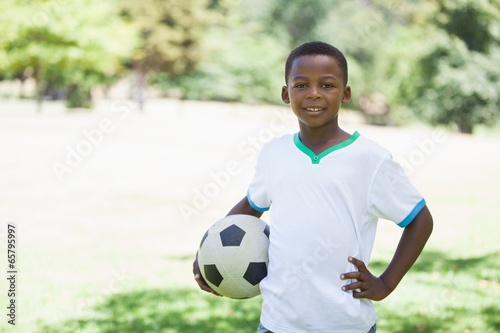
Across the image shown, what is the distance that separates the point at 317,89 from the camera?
2301 millimetres

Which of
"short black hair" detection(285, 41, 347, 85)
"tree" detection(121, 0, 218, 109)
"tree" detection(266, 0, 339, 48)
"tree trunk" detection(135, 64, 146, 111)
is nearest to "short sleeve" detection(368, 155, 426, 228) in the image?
"short black hair" detection(285, 41, 347, 85)

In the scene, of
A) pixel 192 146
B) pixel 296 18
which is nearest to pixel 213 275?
pixel 192 146

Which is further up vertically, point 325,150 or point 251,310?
point 325,150

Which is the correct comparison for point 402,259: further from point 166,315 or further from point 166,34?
point 166,34

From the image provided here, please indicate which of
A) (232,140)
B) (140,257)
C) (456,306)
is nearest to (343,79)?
(456,306)

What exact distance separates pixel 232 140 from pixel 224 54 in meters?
24.1

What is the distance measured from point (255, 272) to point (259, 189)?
36 cm

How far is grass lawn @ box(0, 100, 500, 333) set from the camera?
16.5 ft

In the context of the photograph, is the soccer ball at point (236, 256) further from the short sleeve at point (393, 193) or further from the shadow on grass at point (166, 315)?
the shadow on grass at point (166, 315)

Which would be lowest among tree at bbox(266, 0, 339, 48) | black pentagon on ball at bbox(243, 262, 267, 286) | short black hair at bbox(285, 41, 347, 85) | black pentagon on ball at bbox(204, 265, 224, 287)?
black pentagon on ball at bbox(204, 265, 224, 287)

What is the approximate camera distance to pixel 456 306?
522 cm

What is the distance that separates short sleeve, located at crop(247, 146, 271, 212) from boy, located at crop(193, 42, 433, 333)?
165mm

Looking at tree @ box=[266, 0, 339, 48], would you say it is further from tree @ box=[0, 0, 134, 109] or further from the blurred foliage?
tree @ box=[0, 0, 134, 109]

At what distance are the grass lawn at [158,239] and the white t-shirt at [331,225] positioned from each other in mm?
2606
